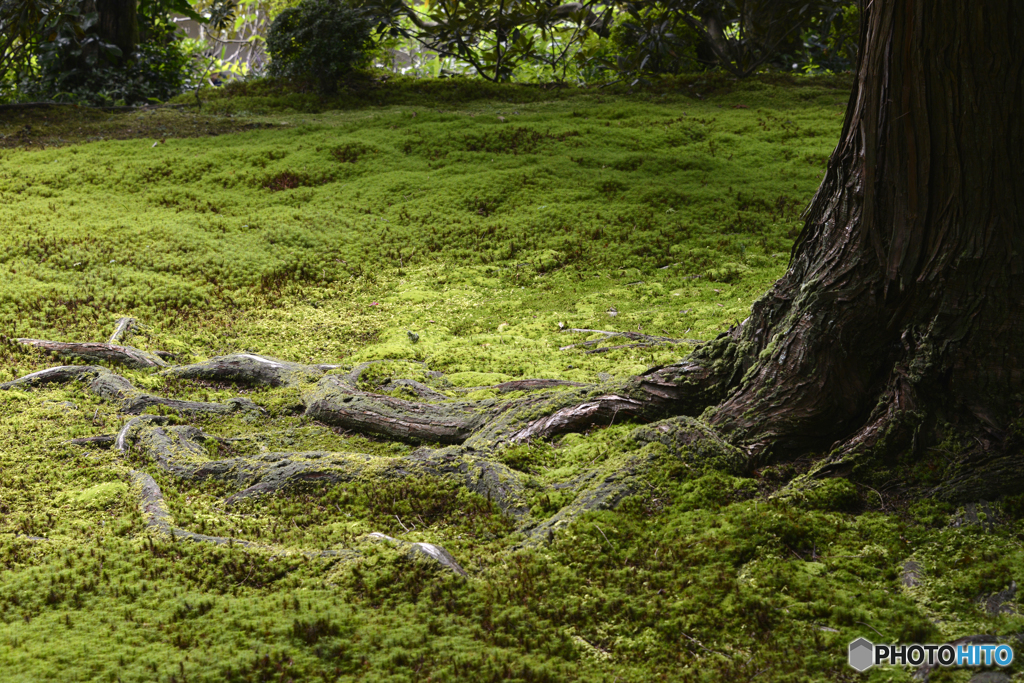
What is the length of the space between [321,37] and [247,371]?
9179mm

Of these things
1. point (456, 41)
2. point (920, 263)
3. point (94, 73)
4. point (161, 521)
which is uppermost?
point (456, 41)

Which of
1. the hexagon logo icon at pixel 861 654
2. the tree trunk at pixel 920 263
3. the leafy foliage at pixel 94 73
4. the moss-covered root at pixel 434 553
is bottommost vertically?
the moss-covered root at pixel 434 553

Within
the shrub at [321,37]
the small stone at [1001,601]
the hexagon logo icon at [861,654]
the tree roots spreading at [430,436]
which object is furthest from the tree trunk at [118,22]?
the small stone at [1001,601]

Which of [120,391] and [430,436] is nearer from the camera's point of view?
[430,436]

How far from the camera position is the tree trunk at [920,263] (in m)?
2.82

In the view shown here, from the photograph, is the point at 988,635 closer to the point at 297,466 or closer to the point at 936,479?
the point at 936,479

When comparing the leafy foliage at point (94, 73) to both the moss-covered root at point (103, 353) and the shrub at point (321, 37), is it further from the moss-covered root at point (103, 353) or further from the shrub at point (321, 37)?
the moss-covered root at point (103, 353)

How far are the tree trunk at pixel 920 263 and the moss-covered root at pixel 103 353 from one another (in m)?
4.71

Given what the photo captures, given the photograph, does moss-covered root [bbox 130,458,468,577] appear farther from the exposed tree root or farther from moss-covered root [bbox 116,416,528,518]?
the exposed tree root

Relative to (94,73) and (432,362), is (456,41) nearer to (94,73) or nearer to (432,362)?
(94,73)

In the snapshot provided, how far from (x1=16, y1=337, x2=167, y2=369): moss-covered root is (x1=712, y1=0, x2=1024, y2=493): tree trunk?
4.71 m

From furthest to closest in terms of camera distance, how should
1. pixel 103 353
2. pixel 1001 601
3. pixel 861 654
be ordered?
pixel 103 353, pixel 1001 601, pixel 861 654

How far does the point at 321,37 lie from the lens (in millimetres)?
12938

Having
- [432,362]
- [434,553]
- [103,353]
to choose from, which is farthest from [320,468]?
[103,353]
